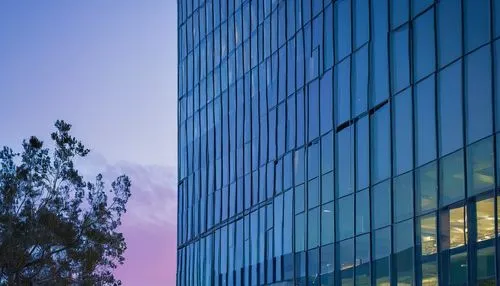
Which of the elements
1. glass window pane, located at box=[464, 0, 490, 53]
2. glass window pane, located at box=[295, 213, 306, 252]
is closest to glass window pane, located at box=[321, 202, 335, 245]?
glass window pane, located at box=[295, 213, 306, 252]

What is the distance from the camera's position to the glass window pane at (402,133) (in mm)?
26016

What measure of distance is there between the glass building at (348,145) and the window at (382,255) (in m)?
0.06

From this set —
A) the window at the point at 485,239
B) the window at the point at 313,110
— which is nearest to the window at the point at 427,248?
the window at the point at 485,239

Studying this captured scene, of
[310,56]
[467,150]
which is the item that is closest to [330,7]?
[310,56]

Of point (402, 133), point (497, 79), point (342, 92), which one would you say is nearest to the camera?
point (497, 79)

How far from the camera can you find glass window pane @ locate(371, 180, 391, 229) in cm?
2697

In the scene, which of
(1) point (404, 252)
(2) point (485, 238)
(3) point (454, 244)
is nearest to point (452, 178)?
(3) point (454, 244)

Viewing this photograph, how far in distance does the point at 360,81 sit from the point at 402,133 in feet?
12.0

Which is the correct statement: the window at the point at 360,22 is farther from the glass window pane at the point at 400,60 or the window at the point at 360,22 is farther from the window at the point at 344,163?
the window at the point at 344,163

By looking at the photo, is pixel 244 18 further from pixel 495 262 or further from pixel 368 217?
pixel 495 262

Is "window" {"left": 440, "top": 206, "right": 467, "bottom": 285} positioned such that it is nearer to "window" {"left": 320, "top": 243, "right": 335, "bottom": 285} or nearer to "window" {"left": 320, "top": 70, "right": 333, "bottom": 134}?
"window" {"left": 320, "top": 243, "right": 335, "bottom": 285}

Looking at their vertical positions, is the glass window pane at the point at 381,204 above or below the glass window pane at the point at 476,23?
below

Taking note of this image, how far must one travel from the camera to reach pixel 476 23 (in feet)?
75.4

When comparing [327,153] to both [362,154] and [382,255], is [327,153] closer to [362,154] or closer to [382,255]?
[362,154]
